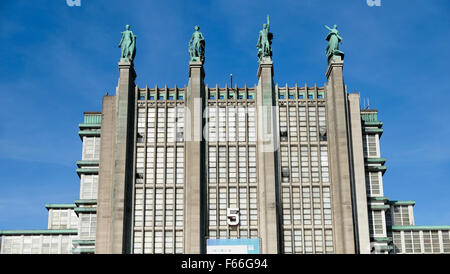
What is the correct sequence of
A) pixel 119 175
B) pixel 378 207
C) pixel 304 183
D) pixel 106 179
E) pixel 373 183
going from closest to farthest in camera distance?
1. pixel 119 175
2. pixel 304 183
3. pixel 106 179
4. pixel 378 207
5. pixel 373 183

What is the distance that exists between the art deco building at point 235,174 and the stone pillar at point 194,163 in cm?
12

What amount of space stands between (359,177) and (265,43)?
62.8ft

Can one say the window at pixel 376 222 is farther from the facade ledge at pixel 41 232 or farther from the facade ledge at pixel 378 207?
the facade ledge at pixel 41 232

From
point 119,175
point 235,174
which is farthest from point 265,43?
point 119,175

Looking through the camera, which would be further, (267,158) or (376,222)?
(376,222)

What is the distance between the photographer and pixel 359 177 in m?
70.0

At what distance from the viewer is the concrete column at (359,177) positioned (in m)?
67.5

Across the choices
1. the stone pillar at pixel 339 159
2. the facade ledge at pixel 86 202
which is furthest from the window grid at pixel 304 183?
the facade ledge at pixel 86 202

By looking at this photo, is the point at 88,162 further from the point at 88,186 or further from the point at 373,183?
the point at 373,183

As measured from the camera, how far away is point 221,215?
6806 centimetres

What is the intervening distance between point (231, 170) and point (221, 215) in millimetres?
5207
